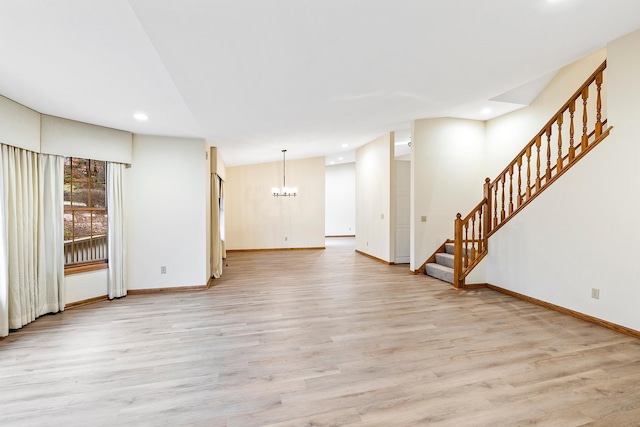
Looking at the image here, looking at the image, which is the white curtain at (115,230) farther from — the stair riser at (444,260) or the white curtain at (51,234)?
the stair riser at (444,260)

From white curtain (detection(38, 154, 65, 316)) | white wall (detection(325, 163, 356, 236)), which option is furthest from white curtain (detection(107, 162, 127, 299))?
white wall (detection(325, 163, 356, 236))

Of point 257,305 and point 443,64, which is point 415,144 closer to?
point 443,64

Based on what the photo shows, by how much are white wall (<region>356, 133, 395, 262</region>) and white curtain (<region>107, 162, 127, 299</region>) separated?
5323 millimetres

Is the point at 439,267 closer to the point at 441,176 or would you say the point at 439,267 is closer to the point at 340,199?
the point at 441,176

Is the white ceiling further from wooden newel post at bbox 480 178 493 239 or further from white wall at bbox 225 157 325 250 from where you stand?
white wall at bbox 225 157 325 250

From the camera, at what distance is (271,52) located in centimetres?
258

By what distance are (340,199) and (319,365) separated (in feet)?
36.2

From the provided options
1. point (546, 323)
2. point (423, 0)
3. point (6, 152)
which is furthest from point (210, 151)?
point (546, 323)

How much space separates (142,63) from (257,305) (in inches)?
126

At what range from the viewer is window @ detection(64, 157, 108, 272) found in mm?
4328

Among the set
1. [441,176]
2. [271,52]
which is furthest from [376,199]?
[271,52]

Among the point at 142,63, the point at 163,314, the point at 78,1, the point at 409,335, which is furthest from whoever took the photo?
the point at 163,314

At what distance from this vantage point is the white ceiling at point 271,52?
2018 mm

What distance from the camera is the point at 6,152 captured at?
130 inches
